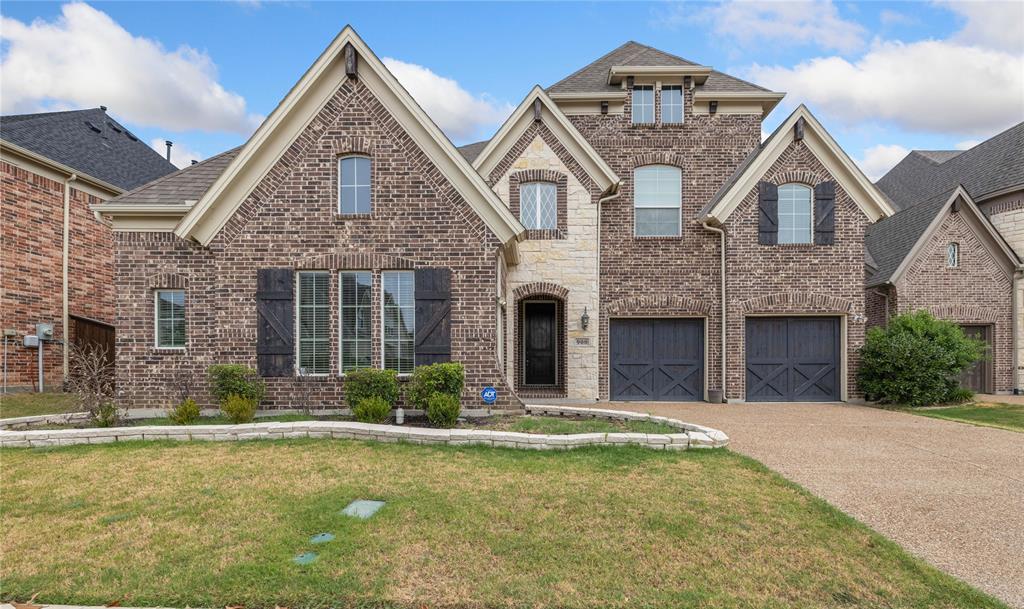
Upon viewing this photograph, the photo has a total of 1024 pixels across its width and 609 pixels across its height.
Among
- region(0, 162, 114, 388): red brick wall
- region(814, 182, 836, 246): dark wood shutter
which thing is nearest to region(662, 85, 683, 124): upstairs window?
region(814, 182, 836, 246): dark wood shutter

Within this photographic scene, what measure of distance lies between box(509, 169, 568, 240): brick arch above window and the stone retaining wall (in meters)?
6.75

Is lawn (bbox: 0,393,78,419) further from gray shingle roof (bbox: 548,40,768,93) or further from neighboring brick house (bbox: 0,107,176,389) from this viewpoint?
gray shingle roof (bbox: 548,40,768,93)

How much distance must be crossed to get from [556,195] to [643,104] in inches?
164

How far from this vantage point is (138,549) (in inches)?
168

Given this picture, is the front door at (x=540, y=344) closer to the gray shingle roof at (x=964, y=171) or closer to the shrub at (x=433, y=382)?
the shrub at (x=433, y=382)

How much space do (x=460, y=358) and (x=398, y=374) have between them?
3.95 ft

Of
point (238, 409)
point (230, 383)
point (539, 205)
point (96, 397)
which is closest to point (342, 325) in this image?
point (230, 383)

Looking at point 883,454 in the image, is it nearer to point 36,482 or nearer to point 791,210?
point 791,210

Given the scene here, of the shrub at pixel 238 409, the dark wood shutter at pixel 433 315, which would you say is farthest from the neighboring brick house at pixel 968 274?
the shrub at pixel 238 409

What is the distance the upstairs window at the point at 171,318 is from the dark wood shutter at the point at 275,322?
207 cm

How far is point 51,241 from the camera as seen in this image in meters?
14.7

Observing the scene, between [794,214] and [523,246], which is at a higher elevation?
[794,214]

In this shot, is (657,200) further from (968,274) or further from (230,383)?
(230,383)

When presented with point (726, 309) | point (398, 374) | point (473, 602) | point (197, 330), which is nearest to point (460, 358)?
point (398, 374)
